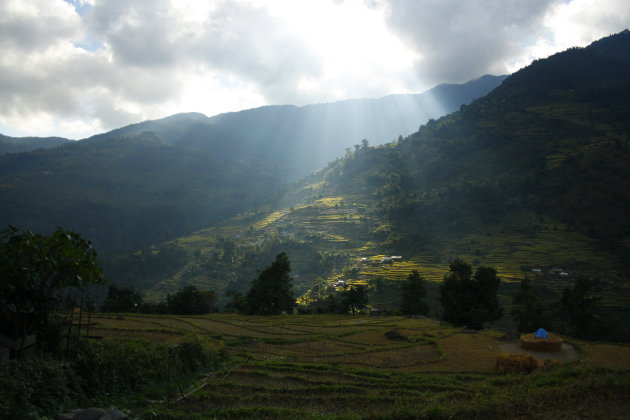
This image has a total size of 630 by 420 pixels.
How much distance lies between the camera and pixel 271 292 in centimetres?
4478

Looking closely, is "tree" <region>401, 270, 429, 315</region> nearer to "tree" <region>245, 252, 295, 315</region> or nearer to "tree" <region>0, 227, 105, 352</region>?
"tree" <region>245, 252, 295, 315</region>

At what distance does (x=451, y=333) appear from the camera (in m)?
28.8

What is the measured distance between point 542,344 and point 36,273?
2556 cm

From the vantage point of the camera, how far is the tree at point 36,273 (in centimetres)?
1070

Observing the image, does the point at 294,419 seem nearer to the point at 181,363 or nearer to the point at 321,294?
the point at 181,363

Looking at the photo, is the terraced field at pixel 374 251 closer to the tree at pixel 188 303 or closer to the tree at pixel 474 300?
the tree at pixel 474 300

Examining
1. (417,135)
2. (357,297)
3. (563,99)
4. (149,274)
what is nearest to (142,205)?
(149,274)

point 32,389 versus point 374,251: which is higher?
point 32,389

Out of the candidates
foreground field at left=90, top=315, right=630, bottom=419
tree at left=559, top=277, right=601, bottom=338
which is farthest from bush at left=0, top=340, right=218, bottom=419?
tree at left=559, top=277, right=601, bottom=338

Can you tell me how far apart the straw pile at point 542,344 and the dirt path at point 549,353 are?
254mm

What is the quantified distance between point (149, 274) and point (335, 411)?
4343 inches

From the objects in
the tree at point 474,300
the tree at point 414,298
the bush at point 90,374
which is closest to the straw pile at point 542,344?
the tree at point 474,300

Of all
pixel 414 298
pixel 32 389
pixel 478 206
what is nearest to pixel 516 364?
pixel 32 389

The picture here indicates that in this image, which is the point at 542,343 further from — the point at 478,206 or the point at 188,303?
the point at 478,206
